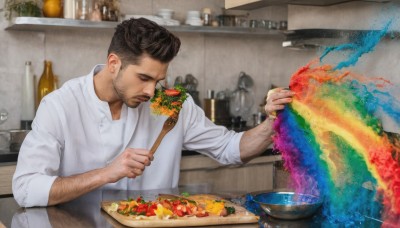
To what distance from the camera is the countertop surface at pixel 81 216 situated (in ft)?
6.35

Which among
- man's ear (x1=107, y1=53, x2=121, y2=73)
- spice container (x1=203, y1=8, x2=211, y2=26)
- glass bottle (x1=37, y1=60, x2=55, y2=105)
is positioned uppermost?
spice container (x1=203, y1=8, x2=211, y2=26)

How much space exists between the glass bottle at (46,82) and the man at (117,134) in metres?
1.36

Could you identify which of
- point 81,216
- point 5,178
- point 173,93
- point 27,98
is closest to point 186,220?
point 81,216

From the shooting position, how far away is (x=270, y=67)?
4.78 metres

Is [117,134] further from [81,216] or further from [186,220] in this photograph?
[186,220]

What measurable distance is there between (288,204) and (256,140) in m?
0.67

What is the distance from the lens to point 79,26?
376cm

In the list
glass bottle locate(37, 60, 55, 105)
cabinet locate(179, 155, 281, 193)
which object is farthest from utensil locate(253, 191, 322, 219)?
glass bottle locate(37, 60, 55, 105)

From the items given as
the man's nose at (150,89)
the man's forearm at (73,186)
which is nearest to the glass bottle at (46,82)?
the man's nose at (150,89)

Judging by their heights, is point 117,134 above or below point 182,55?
below

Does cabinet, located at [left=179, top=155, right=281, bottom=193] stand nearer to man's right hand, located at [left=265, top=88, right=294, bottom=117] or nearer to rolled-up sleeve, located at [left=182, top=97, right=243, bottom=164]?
rolled-up sleeve, located at [left=182, top=97, right=243, bottom=164]

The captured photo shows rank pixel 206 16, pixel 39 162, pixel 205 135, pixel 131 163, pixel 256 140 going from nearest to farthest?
pixel 131 163 < pixel 39 162 < pixel 256 140 < pixel 205 135 < pixel 206 16

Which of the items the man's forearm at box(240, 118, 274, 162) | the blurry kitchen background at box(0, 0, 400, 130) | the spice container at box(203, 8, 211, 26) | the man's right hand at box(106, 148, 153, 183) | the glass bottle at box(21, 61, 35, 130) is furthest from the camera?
the spice container at box(203, 8, 211, 26)

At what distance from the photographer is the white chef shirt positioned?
2279 millimetres
